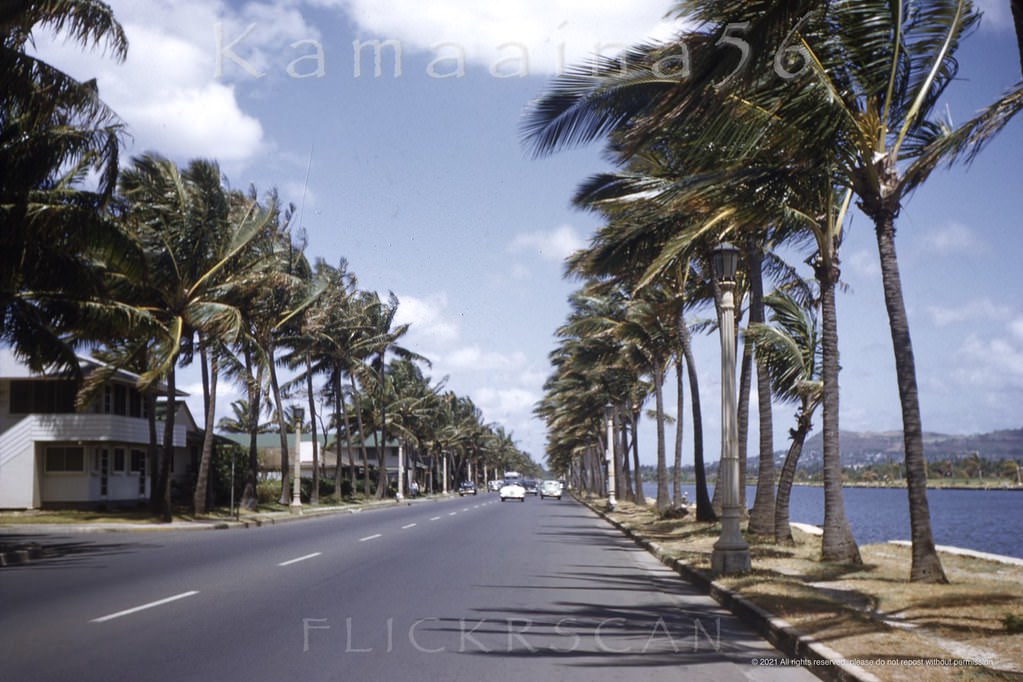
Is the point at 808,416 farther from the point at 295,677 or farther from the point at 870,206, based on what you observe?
the point at 295,677

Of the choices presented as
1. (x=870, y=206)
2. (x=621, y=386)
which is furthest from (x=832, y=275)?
(x=621, y=386)

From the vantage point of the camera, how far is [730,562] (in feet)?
46.1

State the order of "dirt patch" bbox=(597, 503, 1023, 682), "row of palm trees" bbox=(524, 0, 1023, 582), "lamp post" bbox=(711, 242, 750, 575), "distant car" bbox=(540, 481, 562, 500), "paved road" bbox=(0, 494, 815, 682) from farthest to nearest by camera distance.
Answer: "distant car" bbox=(540, 481, 562, 500), "lamp post" bbox=(711, 242, 750, 575), "row of palm trees" bbox=(524, 0, 1023, 582), "paved road" bbox=(0, 494, 815, 682), "dirt patch" bbox=(597, 503, 1023, 682)

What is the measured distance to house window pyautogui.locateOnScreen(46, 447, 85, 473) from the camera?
38.6m

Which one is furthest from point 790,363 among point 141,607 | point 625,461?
point 625,461

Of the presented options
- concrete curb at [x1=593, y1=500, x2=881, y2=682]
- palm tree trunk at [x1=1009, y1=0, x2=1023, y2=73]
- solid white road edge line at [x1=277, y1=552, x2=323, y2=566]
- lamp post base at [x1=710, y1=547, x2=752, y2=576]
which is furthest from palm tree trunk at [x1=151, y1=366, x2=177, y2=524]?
palm tree trunk at [x1=1009, y1=0, x2=1023, y2=73]

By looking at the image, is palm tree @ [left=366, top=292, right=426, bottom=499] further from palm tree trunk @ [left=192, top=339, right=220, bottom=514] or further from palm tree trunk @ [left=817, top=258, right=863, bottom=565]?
palm tree trunk @ [left=817, top=258, right=863, bottom=565]

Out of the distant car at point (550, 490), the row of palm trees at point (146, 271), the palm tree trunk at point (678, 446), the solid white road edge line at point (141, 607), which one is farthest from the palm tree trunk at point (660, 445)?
the distant car at point (550, 490)

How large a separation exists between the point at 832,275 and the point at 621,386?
37.5m

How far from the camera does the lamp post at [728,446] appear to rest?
46.4 ft

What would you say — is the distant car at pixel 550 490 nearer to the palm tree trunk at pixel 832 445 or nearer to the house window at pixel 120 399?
the house window at pixel 120 399

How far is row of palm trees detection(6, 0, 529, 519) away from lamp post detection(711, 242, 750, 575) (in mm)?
11843

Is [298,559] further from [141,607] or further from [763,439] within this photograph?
[763,439]

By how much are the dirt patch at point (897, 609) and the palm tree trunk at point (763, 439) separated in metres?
2.83
